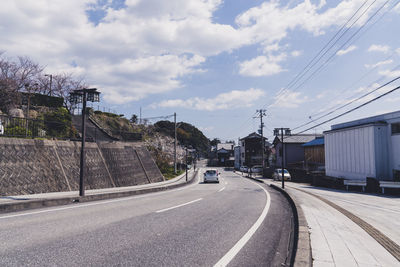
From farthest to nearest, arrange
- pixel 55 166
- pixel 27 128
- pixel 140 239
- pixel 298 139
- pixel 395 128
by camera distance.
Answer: pixel 298 139 → pixel 395 128 → pixel 27 128 → pixel 55 166 → pixel 140 239

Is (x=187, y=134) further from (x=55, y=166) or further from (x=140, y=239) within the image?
(x=140, y=239)

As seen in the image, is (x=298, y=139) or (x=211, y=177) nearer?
(x=211, y=177)

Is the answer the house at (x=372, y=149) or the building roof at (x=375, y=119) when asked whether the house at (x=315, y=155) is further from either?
the house at (x=372, y=149)

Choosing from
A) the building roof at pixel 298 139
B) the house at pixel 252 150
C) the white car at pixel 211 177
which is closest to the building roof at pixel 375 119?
the white car at pixel 211 177

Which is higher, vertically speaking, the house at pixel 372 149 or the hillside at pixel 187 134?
the hillside at pixel 187 134

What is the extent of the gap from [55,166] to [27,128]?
3.64 m

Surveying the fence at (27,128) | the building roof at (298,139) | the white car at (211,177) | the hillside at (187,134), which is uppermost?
the hillside at (187,134)

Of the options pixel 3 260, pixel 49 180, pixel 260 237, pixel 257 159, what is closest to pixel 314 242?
pixel 260 237

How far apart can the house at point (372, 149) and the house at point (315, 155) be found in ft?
41.6

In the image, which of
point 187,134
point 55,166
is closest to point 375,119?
point 55,166

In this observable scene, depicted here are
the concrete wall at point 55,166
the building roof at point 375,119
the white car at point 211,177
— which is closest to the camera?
the concrete wall at point 55,166

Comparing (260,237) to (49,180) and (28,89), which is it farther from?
(28,89)

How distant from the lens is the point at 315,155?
40781mm

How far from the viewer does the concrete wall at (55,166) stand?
1231 cm
